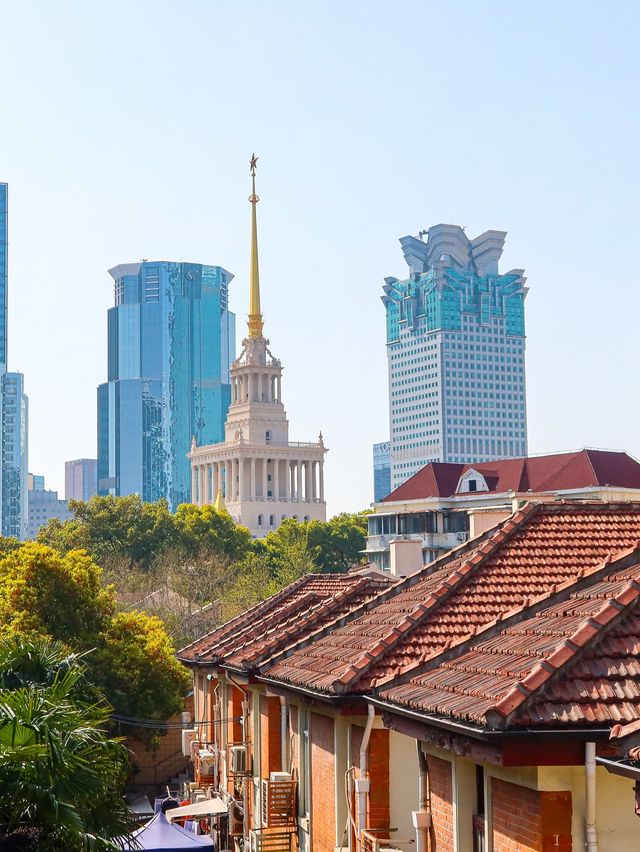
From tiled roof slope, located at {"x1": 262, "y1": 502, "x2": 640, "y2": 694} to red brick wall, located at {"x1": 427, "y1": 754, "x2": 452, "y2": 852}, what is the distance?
5.93 ft

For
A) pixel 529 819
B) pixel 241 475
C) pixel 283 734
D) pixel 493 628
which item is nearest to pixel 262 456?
pixel 241 475

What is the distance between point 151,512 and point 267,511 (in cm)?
5045

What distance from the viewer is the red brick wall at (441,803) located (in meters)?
12.4

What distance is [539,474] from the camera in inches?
4109

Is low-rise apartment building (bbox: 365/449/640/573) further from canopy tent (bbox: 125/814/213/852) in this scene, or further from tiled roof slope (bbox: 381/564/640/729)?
tiled roof slope (bbox: 381/564/640/729)

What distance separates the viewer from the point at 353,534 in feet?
420

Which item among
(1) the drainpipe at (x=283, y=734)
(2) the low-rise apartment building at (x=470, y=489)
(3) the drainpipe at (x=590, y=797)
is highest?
(2) the low-rise apartment building at (x=470, y=489)

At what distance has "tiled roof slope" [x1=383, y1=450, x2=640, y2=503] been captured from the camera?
9869cm

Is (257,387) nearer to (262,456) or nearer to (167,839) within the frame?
(262,456)

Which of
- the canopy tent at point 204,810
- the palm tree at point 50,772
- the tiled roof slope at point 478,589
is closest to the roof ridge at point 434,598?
the tiled roof slope at point 478,589

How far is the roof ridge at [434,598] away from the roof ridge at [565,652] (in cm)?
438

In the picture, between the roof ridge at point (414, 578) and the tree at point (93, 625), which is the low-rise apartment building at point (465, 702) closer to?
the roof ridge at point (414, 578)

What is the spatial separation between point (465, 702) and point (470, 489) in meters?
96.7

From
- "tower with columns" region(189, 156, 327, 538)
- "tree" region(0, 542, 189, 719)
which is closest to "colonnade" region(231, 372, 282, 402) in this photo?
"tower with columns" region(189, 156, 327, 538)
